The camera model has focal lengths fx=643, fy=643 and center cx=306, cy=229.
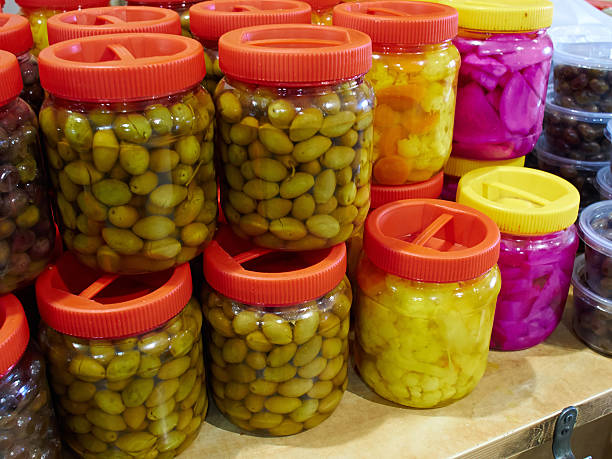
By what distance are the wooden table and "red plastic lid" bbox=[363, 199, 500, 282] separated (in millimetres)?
204

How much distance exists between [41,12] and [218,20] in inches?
11.2

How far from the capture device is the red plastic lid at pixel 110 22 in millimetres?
788

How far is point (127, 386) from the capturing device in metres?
0.73

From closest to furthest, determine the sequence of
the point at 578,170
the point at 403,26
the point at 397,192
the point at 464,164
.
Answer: the point at 403,26 < the point at 397,192 < the point at 464,164 < the point at 578,170

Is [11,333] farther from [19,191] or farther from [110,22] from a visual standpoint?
[110,22]

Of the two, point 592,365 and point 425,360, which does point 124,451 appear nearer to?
point 425,360

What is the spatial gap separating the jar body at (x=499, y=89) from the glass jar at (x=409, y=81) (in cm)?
8

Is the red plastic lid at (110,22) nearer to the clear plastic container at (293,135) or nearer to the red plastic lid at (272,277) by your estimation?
the clear plastic container at (293,135)

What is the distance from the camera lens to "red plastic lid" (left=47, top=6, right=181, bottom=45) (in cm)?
79

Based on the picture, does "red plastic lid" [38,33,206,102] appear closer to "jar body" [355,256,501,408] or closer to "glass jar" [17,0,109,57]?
"glass jar" [17,0,109,57]

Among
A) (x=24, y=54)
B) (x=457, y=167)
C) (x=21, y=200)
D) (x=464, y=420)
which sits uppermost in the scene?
(x=24, y=54)

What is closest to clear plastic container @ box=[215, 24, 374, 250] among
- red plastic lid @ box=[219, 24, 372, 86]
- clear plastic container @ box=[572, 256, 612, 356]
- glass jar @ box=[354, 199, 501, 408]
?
red plastic lid @ box=[219, 24, 372, 86]

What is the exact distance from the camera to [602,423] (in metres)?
1.12

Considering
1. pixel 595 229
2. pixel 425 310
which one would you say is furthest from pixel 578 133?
pixel 425 310
